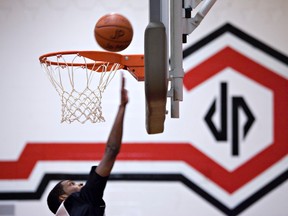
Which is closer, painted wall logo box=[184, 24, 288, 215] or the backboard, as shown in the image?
the backboard

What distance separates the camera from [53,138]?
15.3 ft

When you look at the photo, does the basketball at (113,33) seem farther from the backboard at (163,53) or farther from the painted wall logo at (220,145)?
the painted wall logo at (220,145)

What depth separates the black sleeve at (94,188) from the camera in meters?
2.62

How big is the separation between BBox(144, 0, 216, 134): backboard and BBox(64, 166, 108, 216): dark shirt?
1.23 ft

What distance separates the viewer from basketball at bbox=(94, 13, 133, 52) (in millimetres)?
2740

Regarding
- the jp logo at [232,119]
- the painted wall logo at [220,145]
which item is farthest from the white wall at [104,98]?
the jp logo at [232,119]

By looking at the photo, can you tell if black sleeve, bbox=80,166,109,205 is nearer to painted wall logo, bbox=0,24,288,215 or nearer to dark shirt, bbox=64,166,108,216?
dark shirt, bbox=64,166,108,216

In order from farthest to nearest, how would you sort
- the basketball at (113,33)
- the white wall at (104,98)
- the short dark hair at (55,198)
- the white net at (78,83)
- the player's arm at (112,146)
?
the white wall at (104,98), the white net at (78,83), the short dark hair at (55,198), the basketball at (113,33), the player's arm at (112,146)

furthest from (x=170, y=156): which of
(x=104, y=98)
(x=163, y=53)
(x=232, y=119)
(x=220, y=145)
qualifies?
(x=163, y=53)

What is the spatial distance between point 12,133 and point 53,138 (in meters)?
0.40

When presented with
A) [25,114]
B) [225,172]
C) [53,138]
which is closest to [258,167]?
[225,172]

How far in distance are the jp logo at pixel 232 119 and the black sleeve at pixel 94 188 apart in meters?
2.15

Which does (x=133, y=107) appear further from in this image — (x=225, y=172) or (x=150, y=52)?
(x=150, y=52)

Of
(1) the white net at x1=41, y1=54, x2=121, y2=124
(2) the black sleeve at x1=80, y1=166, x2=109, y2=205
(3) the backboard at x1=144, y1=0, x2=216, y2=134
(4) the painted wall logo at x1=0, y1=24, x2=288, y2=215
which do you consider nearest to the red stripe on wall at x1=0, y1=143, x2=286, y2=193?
(4) the painted wall logo at x1=0, y1=24, x2=288, y2=215
